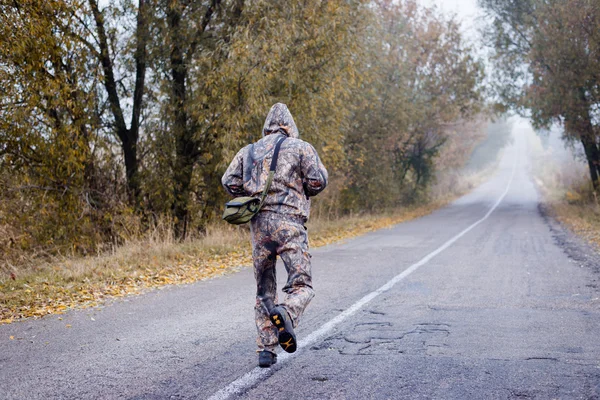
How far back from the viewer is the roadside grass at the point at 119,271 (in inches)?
294

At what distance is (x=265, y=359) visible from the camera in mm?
4492

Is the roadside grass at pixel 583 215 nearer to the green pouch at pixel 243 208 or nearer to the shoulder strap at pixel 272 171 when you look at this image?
the shoulder strap at pixel 272 171

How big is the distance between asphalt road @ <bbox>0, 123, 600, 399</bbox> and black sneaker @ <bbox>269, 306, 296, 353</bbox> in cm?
26

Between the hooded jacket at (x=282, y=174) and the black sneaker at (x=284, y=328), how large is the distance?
0.78 metres

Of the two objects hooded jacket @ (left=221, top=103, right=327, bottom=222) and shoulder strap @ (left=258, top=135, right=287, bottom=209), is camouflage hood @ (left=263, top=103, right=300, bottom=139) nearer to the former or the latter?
hooded jacket @ (left=221, top=103, right=327, bottom=222)

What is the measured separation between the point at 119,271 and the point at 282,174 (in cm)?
561

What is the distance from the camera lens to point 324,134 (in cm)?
1484

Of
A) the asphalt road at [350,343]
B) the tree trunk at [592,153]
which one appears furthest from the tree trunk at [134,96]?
the tree trunk at [592,153]

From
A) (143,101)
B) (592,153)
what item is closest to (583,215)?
(592,153)

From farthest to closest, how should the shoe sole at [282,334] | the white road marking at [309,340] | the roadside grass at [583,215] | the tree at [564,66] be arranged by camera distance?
the tree at [564,66] → the roadside grass at [583,215] → the shoe sole at [282,334] → the white road marking at [309,340]

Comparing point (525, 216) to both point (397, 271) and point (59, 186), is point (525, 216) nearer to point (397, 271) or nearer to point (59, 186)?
point (397, 271)

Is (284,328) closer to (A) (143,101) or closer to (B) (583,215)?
(A) (143,101)

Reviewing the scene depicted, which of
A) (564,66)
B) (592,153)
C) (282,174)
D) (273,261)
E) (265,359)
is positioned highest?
(564,66)

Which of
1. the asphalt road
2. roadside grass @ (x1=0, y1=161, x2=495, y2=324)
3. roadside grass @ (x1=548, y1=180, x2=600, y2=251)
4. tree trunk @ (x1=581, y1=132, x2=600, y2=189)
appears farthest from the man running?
tree trunk @ (x1=581, y1=132, x2=600, y2=189)
